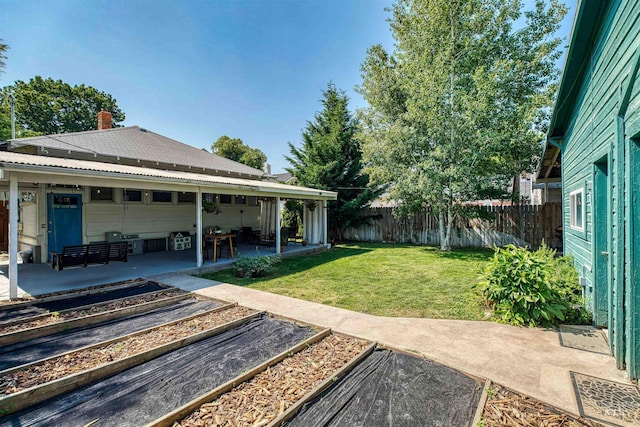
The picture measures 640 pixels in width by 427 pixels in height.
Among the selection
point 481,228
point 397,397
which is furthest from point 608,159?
point 481,228

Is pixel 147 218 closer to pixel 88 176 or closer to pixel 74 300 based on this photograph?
pixel 88 176

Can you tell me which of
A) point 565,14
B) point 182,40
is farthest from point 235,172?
point 565,14

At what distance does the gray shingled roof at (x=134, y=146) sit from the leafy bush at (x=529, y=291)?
12.1 metres

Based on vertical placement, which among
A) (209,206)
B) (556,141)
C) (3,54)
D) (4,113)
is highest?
(4,113)

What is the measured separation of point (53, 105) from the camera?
→ 92.5ft

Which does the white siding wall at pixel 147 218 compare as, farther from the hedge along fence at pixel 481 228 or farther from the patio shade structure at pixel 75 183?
the hedge along fence at pixel 481 228

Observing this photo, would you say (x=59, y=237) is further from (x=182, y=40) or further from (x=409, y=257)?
(x=409, y=257)

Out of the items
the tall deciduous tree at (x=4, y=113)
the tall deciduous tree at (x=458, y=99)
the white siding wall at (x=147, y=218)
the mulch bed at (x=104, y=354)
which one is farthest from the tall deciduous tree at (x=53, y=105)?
the mulch bed at (x=104, y=354)

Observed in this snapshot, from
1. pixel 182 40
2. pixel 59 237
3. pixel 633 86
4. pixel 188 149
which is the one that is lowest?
pixel 59 237

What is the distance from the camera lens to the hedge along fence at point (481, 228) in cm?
1201

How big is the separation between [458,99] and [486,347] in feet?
34.5

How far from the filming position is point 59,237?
9289mm

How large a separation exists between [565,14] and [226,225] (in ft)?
61.1

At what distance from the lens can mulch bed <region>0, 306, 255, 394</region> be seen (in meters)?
2.99
